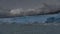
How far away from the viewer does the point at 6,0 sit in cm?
231

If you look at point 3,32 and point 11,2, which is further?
point 11,2

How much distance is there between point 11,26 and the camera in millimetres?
2029

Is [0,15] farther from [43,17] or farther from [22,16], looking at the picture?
[43,17]

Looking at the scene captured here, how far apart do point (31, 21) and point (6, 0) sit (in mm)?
508

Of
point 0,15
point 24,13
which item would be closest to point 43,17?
point 24,13

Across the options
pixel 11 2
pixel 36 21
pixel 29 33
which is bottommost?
pixel 29 33

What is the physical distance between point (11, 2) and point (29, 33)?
0.53 m

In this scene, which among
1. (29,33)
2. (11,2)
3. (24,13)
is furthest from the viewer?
(11,2)

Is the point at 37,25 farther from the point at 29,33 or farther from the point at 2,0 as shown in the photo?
the point at 2,0

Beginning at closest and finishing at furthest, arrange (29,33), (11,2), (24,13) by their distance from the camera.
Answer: (29,33) → (24,13) → (11,2)

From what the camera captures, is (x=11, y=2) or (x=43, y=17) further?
(x=11, y=2)

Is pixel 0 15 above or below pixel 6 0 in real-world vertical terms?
below

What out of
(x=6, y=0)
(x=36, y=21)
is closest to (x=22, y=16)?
(x=36, y=21)

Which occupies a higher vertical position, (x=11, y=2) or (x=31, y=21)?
(x=11, y=2)
